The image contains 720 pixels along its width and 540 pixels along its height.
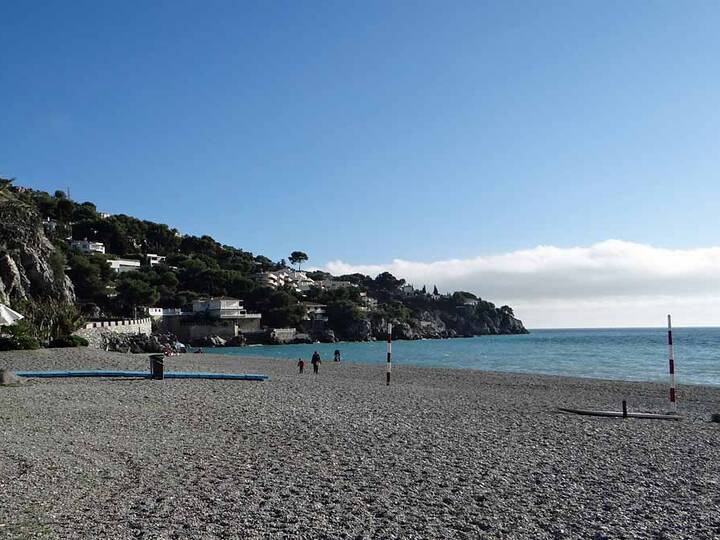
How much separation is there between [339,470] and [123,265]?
115643 millimetres

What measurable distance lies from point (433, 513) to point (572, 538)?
5.43ft

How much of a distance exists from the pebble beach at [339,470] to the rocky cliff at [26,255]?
122ft

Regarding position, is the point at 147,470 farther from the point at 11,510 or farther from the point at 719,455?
the point at 719,455

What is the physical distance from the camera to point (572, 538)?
6691 millimetres

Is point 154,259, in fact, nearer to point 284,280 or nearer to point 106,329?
point 284,280

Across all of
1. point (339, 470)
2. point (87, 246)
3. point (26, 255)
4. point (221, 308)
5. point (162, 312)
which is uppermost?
point (87, 246)

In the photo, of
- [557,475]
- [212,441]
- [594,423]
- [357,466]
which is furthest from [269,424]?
[594,423]

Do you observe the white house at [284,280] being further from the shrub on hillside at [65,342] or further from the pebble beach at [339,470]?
the pebble beach at [339,470]

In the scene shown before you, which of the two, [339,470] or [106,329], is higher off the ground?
[106,329]

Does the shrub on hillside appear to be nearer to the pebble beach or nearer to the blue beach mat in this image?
the blue beach mat

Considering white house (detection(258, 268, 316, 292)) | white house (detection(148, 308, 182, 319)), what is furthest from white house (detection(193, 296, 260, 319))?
white house (detection(258, 268, 316, 292))

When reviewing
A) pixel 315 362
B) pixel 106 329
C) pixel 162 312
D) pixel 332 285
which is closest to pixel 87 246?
pixel 162 312

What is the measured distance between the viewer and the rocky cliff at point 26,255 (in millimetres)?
50956

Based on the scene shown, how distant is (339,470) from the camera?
983cm
